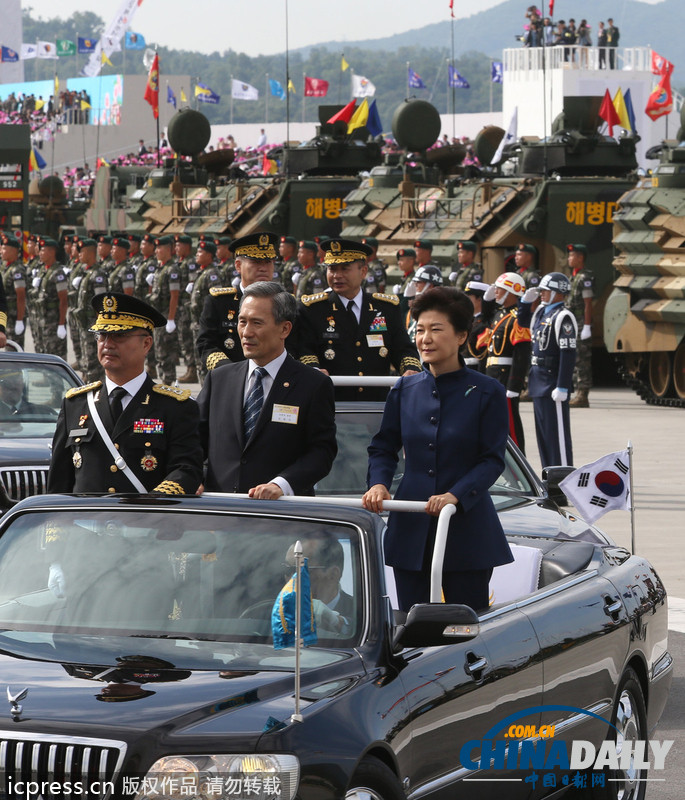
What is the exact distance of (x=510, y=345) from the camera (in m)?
15.2

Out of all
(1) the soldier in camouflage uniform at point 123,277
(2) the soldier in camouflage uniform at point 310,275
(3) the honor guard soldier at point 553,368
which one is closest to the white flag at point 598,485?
(3) the honor guard soldier at point 553,368

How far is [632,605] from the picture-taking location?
657 cm

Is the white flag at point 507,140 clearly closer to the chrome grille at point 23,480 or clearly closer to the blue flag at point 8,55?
the chrome grille at point 23,480

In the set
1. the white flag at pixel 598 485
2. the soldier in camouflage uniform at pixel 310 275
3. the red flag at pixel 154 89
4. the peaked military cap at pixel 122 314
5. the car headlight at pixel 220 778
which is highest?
the red flag at pixel 154 89

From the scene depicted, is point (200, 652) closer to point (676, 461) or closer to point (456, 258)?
point (676, 461)

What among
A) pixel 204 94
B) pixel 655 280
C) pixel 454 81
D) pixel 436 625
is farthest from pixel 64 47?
pixel 436 625

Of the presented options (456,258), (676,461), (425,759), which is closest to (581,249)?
(456,258)

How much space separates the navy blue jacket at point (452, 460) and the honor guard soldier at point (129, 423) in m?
Answer: 0.83

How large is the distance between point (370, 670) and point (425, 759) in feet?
1.08

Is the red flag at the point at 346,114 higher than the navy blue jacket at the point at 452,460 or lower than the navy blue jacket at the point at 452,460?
higher

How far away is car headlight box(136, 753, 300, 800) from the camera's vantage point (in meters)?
4.18

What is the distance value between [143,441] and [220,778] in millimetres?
2633

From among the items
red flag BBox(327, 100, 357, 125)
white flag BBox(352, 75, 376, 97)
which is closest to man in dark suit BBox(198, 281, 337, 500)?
red flag BBox(327, 100, 357, 125)

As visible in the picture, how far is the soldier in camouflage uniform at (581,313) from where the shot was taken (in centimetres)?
2288
